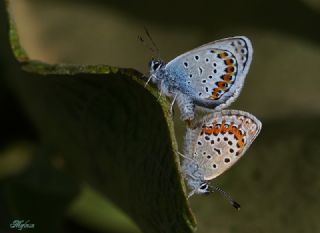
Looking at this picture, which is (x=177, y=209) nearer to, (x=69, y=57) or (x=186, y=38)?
(x=186, y=38)

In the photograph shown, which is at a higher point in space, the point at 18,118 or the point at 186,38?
the point at 186,38

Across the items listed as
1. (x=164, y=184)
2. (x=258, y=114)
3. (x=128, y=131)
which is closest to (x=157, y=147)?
(x=164, y=184)

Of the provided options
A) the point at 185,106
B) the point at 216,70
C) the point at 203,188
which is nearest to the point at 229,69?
the point at 216,70

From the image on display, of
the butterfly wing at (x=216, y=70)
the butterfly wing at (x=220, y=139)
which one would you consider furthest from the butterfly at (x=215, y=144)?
the butterfly wing at (x=216, y=70)

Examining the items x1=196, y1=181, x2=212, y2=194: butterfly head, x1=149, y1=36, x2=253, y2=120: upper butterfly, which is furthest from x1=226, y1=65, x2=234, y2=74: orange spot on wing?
x1=196, y1=181, x2=212, y2=194: butterfly head

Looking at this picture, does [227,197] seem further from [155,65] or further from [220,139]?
[155,65]

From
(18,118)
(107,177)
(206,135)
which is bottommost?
(18,118)
